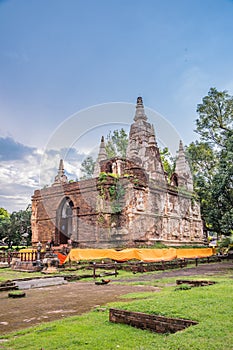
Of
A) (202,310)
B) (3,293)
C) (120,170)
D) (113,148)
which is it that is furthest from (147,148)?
(202,310)

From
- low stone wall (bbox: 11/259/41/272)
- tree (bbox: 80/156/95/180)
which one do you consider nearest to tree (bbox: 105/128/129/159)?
tree (bbox: 80/156/95/180)

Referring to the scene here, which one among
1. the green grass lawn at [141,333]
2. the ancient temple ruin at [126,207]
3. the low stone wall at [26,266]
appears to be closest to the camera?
the green grass lawn at [141,333]

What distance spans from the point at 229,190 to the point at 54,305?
1724cm

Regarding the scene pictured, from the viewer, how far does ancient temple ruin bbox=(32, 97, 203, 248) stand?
2189cm

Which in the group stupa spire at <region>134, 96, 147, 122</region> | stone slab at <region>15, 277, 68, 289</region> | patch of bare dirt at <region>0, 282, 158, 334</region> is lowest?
patch of bare dirt at <region>0, 282, 158, 334</region>

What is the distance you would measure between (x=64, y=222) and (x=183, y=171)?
45.0ft

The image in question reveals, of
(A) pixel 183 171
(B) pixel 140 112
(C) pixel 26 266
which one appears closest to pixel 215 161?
(A) pixel 183 171

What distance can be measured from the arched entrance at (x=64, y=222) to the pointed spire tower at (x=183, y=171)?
11659 mm

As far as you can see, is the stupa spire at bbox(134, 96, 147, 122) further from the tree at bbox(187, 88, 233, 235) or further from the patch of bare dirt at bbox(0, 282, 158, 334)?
the patch of bare dirt at bbox(0, 282, 158, 334)

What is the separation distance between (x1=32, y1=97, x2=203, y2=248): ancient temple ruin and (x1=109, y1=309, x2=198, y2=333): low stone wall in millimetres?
16335

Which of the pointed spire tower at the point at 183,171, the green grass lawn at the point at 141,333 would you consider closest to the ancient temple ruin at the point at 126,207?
the pointed spire tower at the point at 183,171

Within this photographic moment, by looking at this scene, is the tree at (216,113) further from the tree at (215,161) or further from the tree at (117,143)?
the tree at (117,143)

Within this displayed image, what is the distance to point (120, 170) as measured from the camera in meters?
25.6

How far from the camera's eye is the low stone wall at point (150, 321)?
4.29m
